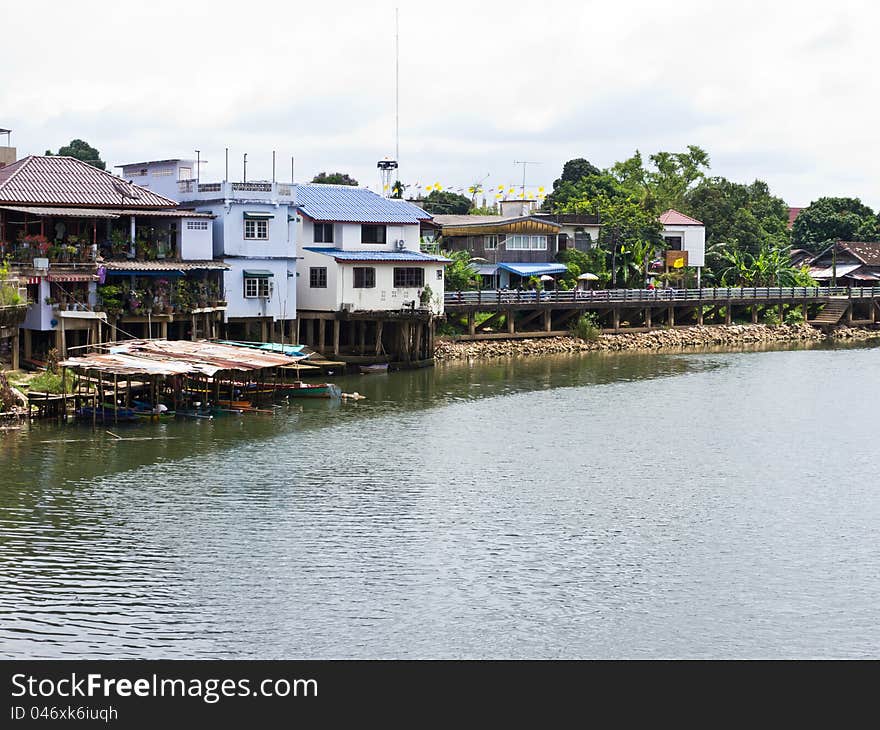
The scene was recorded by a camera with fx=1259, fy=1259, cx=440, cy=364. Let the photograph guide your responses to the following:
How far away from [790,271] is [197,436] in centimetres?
6311

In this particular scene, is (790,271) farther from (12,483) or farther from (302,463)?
(12,483)

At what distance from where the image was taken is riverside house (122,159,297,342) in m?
56.3

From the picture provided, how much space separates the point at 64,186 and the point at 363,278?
14.6m

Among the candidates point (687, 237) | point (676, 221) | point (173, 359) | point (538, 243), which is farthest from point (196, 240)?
point (687, 237)

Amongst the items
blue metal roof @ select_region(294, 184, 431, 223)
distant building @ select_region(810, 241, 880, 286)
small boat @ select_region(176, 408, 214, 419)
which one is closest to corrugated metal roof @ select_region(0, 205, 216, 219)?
blue metal roof @ select_region(294, 184, 431, 223)

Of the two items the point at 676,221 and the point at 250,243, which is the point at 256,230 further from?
the point at 676,221

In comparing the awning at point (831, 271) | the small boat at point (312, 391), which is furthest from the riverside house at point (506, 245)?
the awning at point (831, 271)

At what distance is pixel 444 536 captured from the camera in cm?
2948

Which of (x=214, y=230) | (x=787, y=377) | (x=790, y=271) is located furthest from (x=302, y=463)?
(x=790, y=271)

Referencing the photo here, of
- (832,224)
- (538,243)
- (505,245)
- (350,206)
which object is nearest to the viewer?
(350,206)

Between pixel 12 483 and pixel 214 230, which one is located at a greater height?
pixel 214 230

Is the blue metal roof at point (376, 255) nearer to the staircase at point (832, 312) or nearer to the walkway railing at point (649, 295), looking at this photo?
the walkway railing at point (649, 295)

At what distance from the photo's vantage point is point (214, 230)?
56781mm
